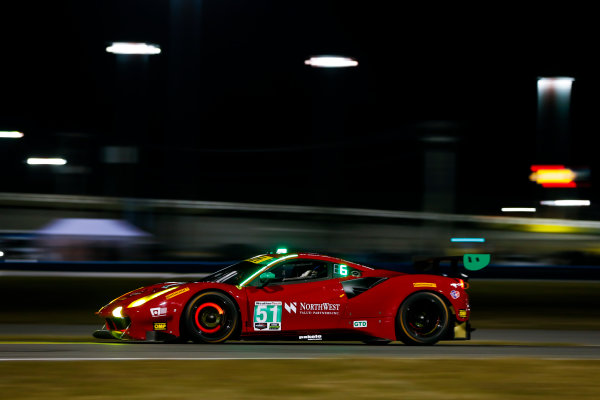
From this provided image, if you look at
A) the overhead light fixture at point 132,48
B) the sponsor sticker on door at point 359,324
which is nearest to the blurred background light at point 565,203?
the overhead light fixture at point 132,48

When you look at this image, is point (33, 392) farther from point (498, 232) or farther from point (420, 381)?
point (498, 232)

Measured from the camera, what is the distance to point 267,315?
865cm

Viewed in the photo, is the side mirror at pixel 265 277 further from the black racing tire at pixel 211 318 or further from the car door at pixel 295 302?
the black racing tire at pixel 211 318

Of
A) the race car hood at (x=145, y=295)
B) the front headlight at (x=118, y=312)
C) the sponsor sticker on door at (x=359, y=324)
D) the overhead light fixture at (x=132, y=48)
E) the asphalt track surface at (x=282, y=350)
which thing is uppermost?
the overhead light fixture at (x=132, y=48)

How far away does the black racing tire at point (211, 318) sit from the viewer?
8508 mm

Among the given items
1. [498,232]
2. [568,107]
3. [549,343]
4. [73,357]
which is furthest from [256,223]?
[73,357]

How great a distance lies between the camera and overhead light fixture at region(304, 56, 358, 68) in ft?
93.4

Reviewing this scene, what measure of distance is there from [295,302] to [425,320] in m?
1.54

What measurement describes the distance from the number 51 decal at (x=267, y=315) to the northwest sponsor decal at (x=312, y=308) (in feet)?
0.37

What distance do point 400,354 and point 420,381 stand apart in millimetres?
1490

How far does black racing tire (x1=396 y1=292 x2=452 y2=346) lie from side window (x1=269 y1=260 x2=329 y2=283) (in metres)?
1.01

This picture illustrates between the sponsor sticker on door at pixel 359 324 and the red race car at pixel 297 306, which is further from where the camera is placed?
the sponsor sticker on door at pixel 359 324

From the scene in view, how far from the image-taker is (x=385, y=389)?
6.30 metres

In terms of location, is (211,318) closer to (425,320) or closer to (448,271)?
(425,320)
